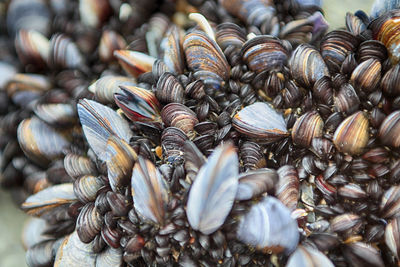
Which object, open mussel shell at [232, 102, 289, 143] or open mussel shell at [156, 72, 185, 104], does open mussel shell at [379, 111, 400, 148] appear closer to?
open mussel shell at [232, 102, 289, 143]

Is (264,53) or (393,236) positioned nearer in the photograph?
(393,236)

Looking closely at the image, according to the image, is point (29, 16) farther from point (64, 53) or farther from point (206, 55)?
point (206, 55)

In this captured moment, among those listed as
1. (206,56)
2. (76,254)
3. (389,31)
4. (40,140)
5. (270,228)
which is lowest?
(76,254)

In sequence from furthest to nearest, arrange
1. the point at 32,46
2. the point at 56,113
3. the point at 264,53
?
the point at 32,46, the point at 56,113, the point at 264,53

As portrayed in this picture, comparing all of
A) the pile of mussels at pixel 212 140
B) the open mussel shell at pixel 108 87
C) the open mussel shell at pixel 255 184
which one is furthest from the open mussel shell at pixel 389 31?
the open mussel shell at pixel 108 87

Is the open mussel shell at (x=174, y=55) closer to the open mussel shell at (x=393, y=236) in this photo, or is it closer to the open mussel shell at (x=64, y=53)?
the open mussel shell at (x=64, y=53)

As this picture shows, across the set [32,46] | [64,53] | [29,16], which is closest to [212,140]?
[64,53]

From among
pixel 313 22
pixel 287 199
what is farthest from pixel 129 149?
pixel 313 22
